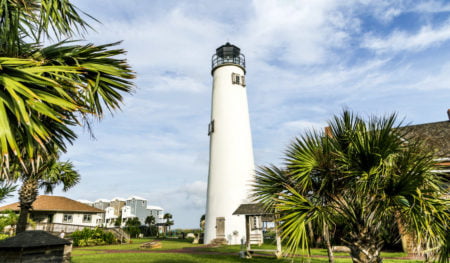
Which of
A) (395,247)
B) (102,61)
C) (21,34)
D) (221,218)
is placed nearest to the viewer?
(102,61)

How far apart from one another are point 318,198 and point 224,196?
1922cm

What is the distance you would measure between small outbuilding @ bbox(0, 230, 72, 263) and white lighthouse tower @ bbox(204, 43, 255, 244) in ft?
59.0

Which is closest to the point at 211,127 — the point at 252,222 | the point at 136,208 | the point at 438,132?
the point at 252,222

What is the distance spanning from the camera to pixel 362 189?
6.20 meters

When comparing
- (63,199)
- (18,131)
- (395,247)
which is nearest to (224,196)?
(395,247)

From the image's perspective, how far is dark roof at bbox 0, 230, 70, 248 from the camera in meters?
7.04

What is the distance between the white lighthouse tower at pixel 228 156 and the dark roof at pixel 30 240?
18209mm

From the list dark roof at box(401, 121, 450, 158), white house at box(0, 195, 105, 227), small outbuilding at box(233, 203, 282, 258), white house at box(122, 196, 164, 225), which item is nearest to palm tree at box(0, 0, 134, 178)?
small outbuilding at box(233, 203, 282, 258)

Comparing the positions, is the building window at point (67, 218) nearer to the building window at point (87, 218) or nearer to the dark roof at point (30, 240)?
the building window at point (87, 218)

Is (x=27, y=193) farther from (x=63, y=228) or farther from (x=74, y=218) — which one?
(x=74, y=218)

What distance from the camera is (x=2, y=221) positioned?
54.1 feet

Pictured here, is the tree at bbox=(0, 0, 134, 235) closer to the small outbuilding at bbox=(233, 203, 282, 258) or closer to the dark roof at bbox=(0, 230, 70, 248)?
the dark roof at bbox=(0, 230, 70, 248)

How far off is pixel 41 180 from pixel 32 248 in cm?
1349

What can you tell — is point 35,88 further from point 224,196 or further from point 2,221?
point 224,196
